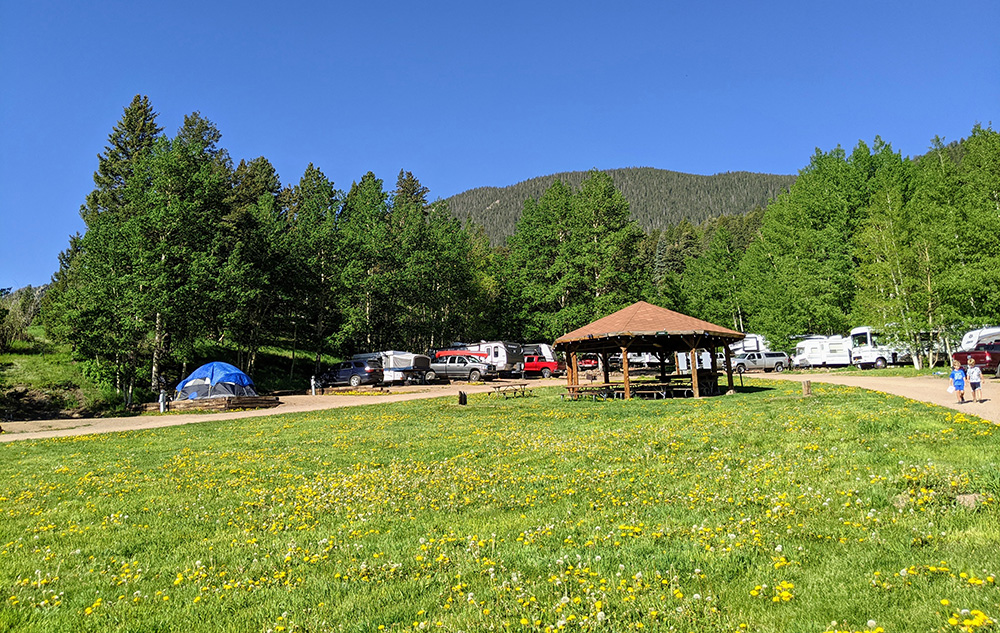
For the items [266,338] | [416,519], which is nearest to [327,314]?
[266,338]

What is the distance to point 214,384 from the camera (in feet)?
103

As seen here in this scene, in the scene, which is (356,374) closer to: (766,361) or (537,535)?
(766,361)

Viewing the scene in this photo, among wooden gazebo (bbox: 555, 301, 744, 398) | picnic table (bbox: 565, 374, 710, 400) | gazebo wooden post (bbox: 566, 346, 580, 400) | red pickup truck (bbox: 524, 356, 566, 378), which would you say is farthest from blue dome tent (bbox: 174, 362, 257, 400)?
red pickup truck (bbox: 524, 356, 566, 378)

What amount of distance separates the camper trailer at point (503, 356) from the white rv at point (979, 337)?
2875 cm

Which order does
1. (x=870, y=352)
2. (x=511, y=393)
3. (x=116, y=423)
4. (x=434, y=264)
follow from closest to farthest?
(x=116, y=423) → (x=511, y=393) → (x=870, y=352) → (x=434, y=264)

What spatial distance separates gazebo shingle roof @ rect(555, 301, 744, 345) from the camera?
2369 centimetres

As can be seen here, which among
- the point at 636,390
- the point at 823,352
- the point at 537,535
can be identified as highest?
the point at 823,352

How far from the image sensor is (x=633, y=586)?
5090 mm

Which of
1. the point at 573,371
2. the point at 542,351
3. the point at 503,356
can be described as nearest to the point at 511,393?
the point at 573,371

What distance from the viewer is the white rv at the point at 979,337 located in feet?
108

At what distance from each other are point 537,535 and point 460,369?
37260mm

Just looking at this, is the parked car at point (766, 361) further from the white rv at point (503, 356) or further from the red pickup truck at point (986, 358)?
the red pickup truck at point (986, 358)

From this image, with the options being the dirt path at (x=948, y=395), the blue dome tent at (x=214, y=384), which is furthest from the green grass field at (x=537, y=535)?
the blue dome tent at (x=214, y=384)

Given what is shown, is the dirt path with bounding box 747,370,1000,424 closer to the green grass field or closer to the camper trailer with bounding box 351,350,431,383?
the green grass field
